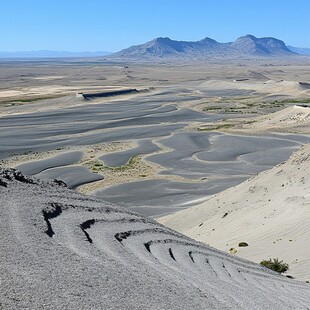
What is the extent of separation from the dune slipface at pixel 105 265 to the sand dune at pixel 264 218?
8.72 feet

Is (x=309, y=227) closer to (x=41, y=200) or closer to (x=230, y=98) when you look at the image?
(x=41, y=200)

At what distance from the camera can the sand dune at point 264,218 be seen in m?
21.6

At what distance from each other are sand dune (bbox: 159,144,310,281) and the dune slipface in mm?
2657

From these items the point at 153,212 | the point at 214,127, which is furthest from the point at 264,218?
the point at 214,127

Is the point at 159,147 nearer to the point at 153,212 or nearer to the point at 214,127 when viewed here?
the point at 214,127

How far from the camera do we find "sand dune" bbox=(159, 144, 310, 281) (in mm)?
21578

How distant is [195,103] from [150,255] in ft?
271

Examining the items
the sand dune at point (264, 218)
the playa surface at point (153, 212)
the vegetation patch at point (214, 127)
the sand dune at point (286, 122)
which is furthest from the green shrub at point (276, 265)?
the vegetation patch at point (214, 127)

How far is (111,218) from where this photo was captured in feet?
66.6

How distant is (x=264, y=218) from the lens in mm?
25438

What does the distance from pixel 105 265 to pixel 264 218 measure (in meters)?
13.6

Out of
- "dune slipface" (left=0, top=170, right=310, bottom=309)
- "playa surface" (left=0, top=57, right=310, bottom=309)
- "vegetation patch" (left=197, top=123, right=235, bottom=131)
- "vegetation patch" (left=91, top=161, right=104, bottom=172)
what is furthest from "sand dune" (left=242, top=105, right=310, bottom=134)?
"dune slipface" (left=0, top=170, right=310, bottom=309)

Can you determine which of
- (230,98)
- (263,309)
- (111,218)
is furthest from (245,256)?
(230,98)

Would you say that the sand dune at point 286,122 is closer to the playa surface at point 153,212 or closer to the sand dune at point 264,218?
the playa surface at point 153,212
